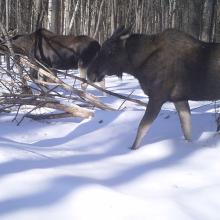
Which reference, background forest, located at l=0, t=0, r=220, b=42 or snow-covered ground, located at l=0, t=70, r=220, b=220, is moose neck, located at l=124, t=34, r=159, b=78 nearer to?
snow-covered ground, located at l=0, t=70, r=220, b=220

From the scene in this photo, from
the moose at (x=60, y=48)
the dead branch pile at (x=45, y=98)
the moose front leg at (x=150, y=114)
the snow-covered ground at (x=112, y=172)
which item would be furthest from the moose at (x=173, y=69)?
the moose at (x=60, y=48)

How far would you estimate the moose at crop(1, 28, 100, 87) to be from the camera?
48.6 feet

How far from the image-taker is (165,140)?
6062 mm

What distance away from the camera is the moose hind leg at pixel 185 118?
634 cm

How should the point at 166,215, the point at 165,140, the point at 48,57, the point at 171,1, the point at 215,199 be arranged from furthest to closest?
the point at 171,1, the point at 48,57, the point at 165,140, the point at 215,199, the point at 166,215

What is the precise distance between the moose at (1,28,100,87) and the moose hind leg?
27.2ft

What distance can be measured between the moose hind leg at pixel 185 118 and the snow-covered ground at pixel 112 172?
0.12 meters

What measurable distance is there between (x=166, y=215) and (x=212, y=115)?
413cm

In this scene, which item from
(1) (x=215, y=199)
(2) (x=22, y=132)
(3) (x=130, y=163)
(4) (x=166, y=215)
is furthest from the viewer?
(2) (x=22, y=132)

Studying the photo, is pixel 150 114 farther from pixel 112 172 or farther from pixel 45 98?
pixel 45 98

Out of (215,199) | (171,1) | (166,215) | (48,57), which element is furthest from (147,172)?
(171,1)

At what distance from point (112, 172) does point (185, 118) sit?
6.75 feet

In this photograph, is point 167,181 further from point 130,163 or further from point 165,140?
point 165,140

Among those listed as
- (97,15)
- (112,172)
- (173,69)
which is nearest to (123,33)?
(173,69)
